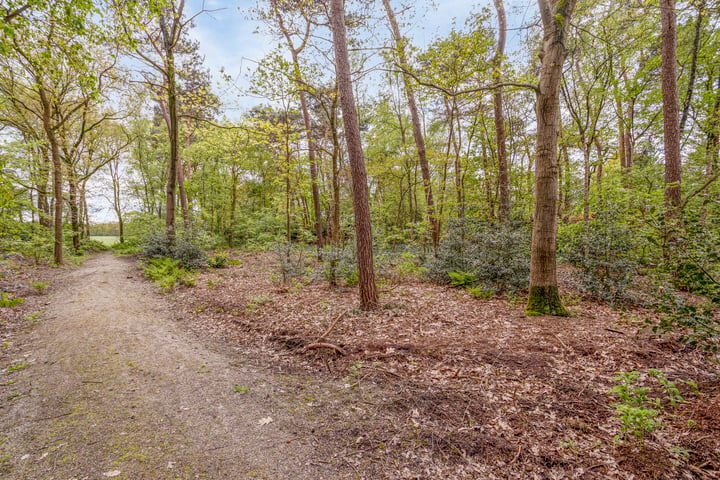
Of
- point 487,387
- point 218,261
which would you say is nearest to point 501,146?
point 487,387

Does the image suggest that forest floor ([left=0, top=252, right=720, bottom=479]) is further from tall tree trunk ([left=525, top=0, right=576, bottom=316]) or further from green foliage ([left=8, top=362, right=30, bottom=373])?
tall tree trunk ([left=525, top=0, right=576, bottom=316])

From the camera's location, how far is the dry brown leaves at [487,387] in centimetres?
213

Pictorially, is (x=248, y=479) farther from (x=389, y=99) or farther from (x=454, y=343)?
(x=389, y=99)

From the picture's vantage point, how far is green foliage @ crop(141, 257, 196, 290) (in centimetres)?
804

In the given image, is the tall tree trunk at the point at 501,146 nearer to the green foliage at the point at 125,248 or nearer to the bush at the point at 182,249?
the bush at the point at 182,249

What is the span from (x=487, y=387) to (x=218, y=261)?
1132cm

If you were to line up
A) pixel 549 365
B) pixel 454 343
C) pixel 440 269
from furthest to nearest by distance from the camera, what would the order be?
pixel 440 269
pixel 454 343
pixel 549 365

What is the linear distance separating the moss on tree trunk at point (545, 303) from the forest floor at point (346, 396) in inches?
11.6

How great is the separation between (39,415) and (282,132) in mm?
10000

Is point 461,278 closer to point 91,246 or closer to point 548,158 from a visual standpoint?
point 548,158

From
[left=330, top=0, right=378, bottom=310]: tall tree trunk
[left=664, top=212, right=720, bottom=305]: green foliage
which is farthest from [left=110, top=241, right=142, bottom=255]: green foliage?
[left=664, top=212, right=720, bottom=305]: green foliage

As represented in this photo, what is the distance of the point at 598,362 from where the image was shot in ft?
11.3

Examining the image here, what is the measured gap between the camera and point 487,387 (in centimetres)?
309

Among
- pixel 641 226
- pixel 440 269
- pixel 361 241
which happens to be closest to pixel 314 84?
pixel 361 241
